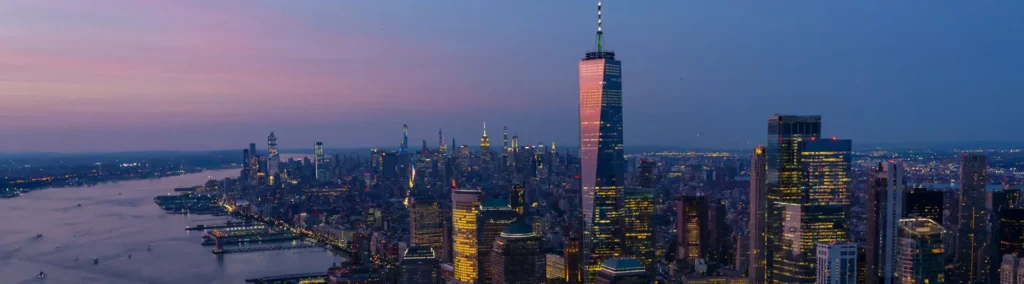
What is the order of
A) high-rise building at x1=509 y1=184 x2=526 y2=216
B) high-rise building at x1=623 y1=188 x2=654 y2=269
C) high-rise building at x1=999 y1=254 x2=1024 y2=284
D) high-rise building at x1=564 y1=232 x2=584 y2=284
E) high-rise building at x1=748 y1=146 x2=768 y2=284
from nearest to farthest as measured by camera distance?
1. high-rise building at x1=999 y1=254 x2=1024 y2=284
2. high-rise building at x1=748 y1=146 x2=768 y2=284
3. high-rise building at x1=564 y1=232 x2=584 y2=284
4. high-rise building at x1=623 y1=188 x2=654 y2=269
5. high-rise building at x1=509 y1=184 x2=526 y2=216

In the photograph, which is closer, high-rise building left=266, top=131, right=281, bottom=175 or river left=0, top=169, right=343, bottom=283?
river left=0, top=169, right=343, bottom=283

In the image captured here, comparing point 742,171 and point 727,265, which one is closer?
point 727,265

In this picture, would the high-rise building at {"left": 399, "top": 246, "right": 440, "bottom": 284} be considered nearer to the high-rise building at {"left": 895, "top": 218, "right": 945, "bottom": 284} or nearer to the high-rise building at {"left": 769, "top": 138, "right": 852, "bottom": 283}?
the high-rise building at {"left": 769, "top": 138, "right": 852, "bottom": 283}

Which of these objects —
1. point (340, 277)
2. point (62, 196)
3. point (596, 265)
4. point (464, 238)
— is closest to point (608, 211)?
point (596, 265)

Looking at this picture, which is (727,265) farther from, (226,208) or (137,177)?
(137,177)

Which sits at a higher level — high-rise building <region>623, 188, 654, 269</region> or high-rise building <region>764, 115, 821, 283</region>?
high-rise building <region>764, 115, 821, 283</region>

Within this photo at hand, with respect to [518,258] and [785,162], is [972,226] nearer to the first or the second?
[785,162]

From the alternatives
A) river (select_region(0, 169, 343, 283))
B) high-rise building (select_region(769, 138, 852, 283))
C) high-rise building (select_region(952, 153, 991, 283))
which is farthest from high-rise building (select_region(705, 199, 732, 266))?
river (select_region(0, 169, 343, 283))

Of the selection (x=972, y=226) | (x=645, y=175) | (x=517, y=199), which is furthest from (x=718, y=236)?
(x=517, y=199)
